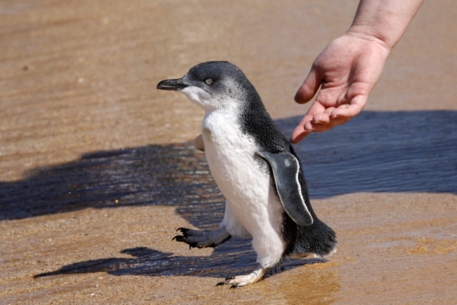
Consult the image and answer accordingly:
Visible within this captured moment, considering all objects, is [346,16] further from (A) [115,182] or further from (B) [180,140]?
(A) [115,182]

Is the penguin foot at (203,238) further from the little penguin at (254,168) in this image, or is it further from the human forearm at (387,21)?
the human forearm at (387,21)

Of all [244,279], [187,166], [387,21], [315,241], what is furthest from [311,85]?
[187,166]

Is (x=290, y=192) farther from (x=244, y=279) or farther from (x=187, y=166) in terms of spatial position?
(x=187, y=166)

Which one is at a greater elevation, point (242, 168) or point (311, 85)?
point (311, 85)

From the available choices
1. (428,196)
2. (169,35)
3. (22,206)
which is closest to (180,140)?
(22,206)

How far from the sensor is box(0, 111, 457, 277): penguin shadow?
3783mm

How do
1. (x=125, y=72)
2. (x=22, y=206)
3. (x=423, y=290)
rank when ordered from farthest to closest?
(x=125, y=72)
(x=22, y=206)
(x=423, y=290)

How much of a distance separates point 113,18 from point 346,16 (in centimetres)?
283

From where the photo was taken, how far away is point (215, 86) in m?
3.22

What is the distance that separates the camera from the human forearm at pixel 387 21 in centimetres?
378

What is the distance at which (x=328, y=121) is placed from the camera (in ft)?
11.2

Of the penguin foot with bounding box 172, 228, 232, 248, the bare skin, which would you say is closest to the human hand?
the bare skin

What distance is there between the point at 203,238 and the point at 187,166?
144 centimetres

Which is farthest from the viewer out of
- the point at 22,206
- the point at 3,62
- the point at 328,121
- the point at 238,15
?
the point at 238,15
